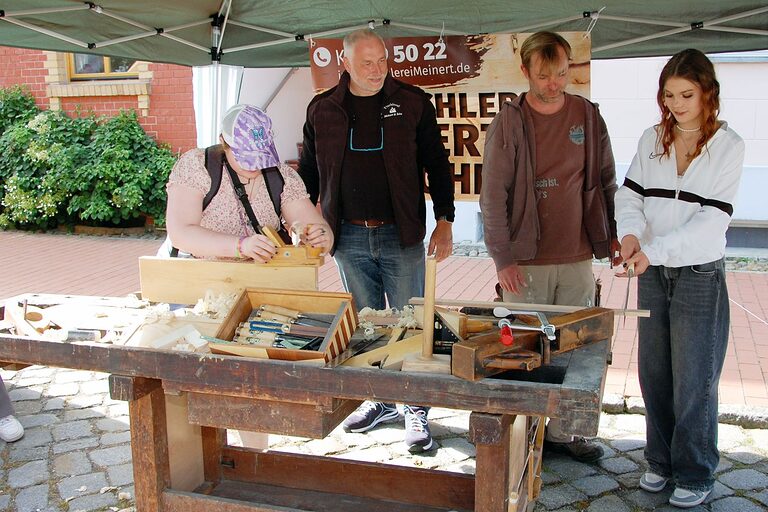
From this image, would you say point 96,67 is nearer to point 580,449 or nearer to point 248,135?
point 248,135

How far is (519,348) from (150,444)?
1.22 metres

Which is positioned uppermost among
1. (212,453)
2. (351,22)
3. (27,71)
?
A: (27,71)

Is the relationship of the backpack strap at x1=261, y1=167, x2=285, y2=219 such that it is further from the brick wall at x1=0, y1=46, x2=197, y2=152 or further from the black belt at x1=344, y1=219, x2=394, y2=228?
the brick wall at x1=0, y1=46, x2=197, y2=152

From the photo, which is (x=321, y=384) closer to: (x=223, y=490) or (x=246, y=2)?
(x=223, y=490)

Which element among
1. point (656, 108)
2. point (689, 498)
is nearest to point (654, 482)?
point (689, 498)

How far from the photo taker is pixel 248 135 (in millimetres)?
2654

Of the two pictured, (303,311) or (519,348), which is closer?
(519,348)

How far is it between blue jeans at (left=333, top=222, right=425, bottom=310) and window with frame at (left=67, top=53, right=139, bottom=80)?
25.9 feet

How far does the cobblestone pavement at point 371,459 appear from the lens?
10.2 ft

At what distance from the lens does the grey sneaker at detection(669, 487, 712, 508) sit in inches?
115

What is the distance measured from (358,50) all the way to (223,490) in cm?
192

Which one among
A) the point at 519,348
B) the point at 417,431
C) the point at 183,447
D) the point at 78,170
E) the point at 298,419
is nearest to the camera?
the point at 519,348

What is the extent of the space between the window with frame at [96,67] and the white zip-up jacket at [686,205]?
9.03 metres

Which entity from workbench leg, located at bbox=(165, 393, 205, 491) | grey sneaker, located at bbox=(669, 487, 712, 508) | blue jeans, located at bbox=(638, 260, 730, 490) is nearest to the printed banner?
blue jeans, located at bbox=(638, 260, 730, 490)
